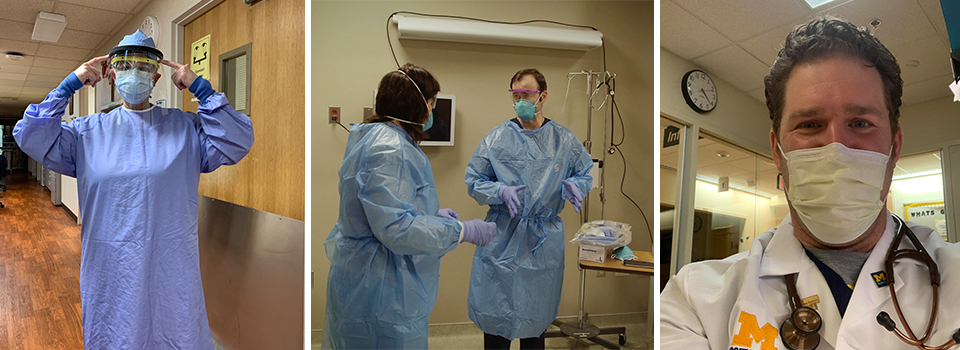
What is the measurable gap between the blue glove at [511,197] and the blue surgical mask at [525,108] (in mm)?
177

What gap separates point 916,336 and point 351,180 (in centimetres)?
86

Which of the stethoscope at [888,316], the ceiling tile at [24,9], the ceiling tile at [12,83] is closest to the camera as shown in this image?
the stethoscope at [888,316]

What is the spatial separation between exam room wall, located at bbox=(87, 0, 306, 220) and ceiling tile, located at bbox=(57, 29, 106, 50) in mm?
1167

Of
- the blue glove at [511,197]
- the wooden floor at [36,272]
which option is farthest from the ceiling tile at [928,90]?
the wooden floor at [36,272]

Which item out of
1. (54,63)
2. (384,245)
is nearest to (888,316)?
(384,245)

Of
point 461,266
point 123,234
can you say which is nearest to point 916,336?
point 461,266

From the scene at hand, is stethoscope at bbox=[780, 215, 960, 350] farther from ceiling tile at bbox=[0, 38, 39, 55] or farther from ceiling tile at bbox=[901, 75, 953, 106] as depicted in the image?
ceiling tile at bbox=[0, 38, 39, 55]

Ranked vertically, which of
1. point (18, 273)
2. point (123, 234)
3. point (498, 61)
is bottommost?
point (18, 273)

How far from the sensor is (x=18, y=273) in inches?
120

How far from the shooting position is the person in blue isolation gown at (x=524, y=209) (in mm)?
828

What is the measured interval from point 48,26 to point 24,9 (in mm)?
170

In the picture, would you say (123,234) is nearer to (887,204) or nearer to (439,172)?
(439,172)

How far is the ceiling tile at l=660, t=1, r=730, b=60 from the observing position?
0.87 metres

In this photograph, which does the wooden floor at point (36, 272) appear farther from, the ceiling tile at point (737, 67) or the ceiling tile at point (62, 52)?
the ceiling tile at point (737, 67)
